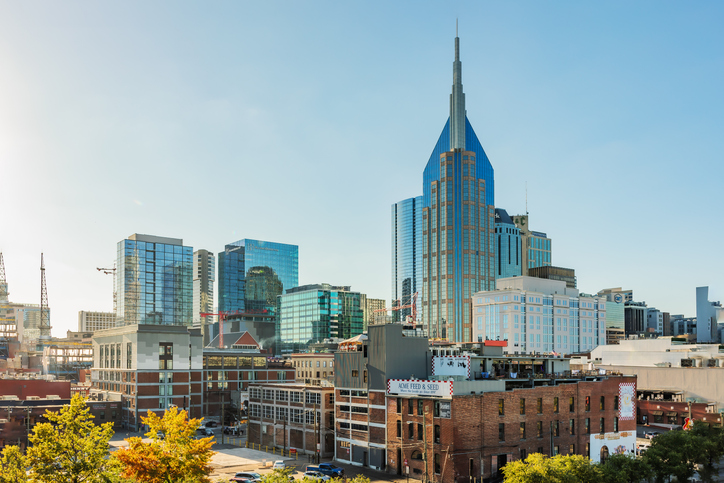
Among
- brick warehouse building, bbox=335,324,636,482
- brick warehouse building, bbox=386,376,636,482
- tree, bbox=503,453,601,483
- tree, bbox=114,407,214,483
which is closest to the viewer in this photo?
tree, bbox=114,407,214,483

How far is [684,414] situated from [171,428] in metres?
127

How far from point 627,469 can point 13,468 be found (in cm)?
6205

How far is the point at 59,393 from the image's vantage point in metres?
149

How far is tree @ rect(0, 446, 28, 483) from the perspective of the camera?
43781mm

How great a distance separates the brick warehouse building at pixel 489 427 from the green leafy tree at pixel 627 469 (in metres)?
14.3

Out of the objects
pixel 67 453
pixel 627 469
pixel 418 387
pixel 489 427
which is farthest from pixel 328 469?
pixel 67 453

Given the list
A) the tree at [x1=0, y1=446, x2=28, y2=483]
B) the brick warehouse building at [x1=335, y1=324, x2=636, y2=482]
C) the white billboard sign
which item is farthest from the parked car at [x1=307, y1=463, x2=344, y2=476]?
the tree at [x1=0, y1=446, x2=28, y2=483]

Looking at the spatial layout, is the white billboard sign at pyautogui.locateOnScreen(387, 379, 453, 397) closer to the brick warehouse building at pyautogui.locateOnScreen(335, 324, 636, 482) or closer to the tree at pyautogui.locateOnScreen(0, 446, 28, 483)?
the brick warehouse building at pyautogui.locateOnScreen(335, 324, 636, 482)

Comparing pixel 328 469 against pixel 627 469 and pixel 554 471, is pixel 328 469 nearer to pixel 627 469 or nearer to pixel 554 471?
pixel 554 471

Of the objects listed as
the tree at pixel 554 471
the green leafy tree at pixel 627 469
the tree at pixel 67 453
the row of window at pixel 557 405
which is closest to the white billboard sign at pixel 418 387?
the row of window at pixel 557 405

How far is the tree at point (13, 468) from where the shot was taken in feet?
144

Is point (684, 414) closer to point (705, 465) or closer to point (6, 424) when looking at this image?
point (705, 465)

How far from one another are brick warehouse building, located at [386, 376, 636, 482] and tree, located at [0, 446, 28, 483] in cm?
4674

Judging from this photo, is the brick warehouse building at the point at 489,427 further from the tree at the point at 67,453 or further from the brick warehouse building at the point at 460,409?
the tree at the point at 67,453
